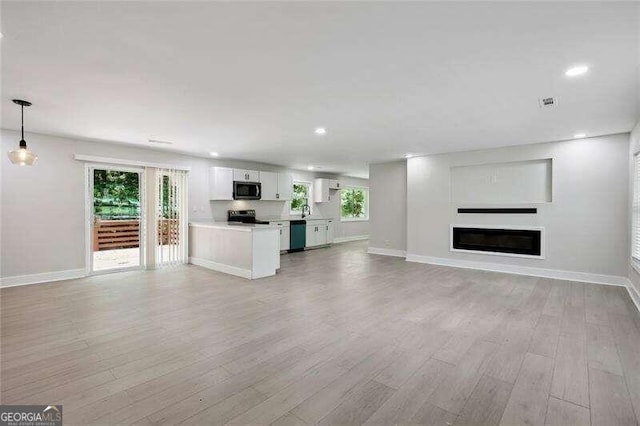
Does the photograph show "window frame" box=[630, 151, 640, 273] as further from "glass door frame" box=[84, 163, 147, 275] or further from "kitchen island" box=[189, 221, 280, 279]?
"glass door frame" box=[84, 163, 147, 275]

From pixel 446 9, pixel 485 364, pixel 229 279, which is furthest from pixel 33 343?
pixel 446 9

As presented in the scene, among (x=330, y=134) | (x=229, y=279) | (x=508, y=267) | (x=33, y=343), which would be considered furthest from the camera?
(x=508, y=267)

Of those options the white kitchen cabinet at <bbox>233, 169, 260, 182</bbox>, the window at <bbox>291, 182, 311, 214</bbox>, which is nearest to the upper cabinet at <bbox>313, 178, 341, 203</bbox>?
the window at <bbox>291, 182, 311, 214</bbox>

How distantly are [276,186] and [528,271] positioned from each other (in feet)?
19.9

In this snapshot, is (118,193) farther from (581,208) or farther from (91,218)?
(581,208)

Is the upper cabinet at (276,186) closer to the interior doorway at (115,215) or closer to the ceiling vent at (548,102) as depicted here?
the interior doorway at (115,215)

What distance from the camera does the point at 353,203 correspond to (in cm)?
1140

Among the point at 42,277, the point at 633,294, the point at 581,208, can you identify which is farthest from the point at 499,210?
the point at 42,277

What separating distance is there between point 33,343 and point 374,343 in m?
3.18

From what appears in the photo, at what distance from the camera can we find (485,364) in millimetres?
2396

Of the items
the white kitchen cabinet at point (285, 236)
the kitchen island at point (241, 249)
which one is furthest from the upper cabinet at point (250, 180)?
the kitchen island at point (241, 249)

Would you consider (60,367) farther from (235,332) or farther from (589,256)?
(589,256)

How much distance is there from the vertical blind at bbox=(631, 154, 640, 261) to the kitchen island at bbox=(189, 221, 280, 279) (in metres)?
5.39

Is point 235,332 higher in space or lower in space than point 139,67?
lower
